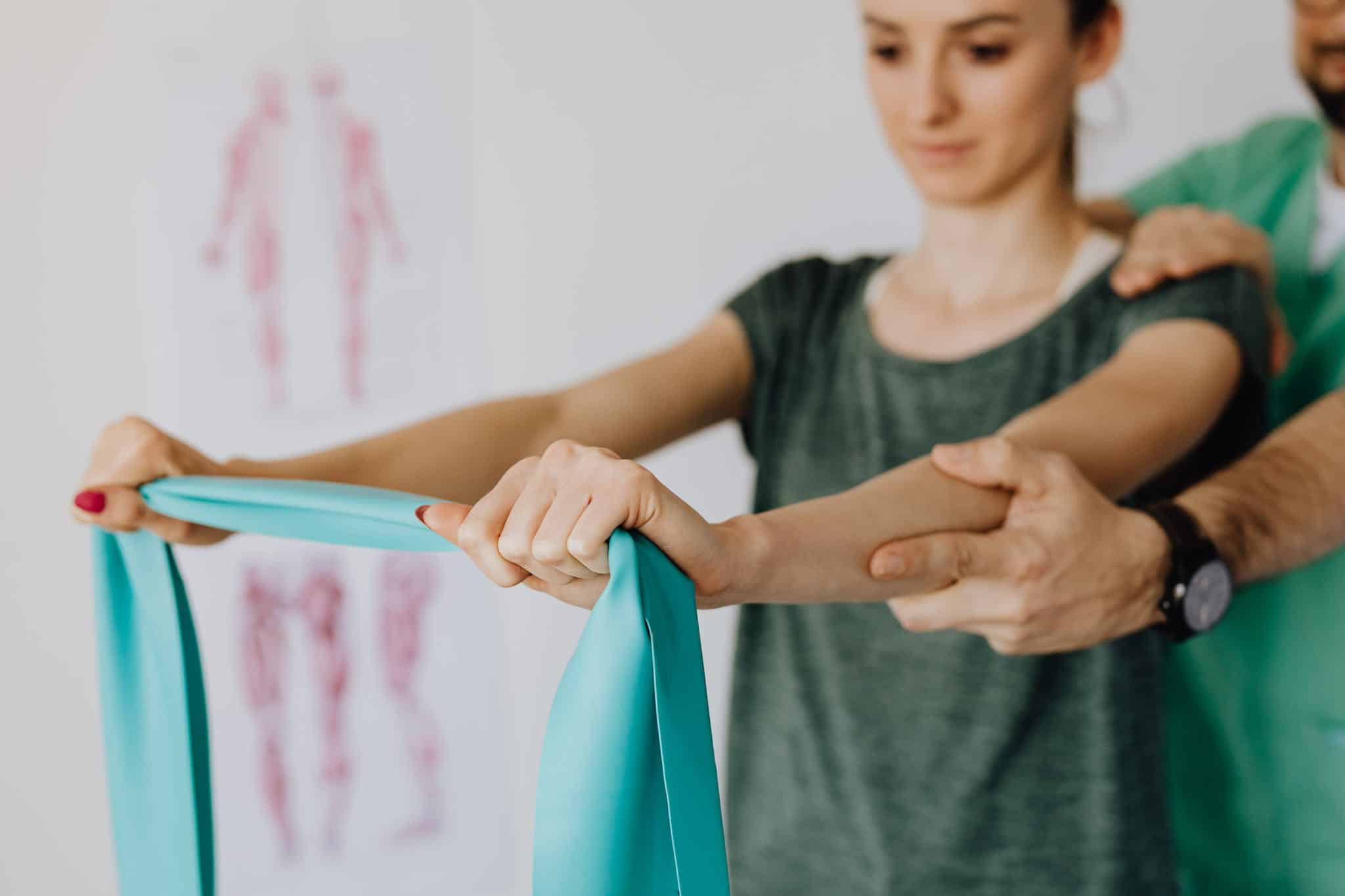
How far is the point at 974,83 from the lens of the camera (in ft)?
4.14

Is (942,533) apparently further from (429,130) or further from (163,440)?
(429,130)

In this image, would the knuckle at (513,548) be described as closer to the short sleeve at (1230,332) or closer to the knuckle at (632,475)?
the knuckle at (632,475)

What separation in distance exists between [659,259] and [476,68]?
429 millimetres

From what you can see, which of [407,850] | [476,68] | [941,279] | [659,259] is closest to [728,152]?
[659,259]

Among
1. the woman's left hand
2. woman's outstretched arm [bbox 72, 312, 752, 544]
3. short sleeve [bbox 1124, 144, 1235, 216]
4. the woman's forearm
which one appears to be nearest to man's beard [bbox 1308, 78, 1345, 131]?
short sleeve [bbox 1124, 144, 1235, 216]

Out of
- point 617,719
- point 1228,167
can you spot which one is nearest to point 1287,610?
point 1228,167

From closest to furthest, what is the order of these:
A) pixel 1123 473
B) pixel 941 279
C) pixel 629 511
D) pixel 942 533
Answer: pixel 629 511 < pixel 942 533 < pixel 1123 473 < pixel 941 279

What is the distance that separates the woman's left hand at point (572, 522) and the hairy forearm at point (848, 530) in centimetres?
5

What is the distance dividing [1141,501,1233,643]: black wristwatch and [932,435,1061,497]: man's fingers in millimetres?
142

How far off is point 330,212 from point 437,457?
3.20ft

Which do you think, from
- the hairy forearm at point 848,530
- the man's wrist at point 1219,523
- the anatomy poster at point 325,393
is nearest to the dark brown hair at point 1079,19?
the man's wrist at point 1219,523

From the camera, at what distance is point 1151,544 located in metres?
1.04

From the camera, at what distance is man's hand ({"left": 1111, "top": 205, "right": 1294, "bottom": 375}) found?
121cm

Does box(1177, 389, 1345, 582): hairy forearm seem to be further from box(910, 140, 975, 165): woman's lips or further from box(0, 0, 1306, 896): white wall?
box(0, 0, 1306, 896): white wall
